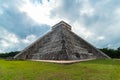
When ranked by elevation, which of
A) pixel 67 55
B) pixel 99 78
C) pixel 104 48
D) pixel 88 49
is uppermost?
pixel 104 48

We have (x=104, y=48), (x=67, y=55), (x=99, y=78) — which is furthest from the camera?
(x=104, y=48)

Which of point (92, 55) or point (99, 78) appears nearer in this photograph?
point (99, 78)

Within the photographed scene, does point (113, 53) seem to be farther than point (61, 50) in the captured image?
Yes

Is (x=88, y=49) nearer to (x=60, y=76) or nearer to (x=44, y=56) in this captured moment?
(x=44, y=56)

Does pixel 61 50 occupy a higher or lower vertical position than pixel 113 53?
lower

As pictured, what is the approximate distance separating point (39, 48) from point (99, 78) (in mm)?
18918

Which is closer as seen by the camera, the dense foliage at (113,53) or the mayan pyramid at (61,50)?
the mayan pyramid at (61,50)

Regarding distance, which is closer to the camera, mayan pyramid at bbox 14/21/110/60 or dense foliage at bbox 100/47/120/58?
mayan pyramid at bbox 14/21/110/60

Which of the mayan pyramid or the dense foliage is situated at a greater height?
the dense foliage

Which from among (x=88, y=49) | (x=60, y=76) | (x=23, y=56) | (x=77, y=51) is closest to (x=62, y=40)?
(x=77, y=51)

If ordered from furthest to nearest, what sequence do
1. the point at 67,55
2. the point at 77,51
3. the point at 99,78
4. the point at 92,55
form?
the point at 92,55 < the point at 77,51 < the point at 67,55 < the point at 99,78

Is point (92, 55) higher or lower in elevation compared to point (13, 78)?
higher

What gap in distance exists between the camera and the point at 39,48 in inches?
1070

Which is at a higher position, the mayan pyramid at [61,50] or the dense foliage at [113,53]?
the dense foliage at [113,53]
